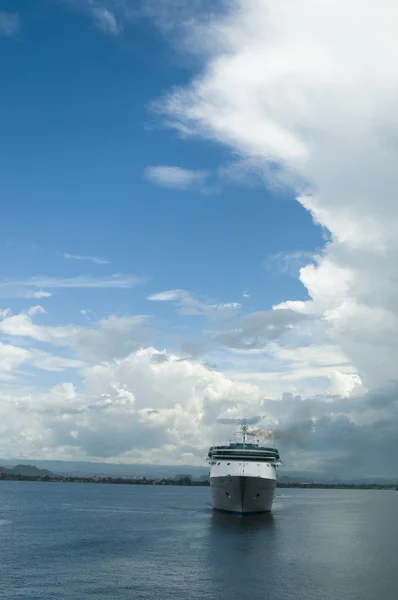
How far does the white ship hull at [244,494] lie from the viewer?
125 m

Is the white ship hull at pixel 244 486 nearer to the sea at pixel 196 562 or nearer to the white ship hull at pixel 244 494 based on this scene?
the white ship hull at pixel 244 494

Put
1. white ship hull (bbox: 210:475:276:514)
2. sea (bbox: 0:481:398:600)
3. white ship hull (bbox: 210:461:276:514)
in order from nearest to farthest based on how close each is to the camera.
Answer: sea (bbox: 0:481:398:600)
white ship hull (bbox: 210:475:276:514)
white ship hull (bbox: 210:461:276:514)

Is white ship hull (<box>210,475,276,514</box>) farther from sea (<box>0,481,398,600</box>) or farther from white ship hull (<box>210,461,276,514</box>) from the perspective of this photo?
sea (<box>0,481,398,600</box>)

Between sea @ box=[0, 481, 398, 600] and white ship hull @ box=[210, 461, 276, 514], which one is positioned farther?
white ship hull @ box=[210, 461, 276, 514]

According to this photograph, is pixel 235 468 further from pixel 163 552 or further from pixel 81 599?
pixel 81 599

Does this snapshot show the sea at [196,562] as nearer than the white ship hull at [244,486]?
Yes

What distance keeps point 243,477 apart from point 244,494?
4131 mm

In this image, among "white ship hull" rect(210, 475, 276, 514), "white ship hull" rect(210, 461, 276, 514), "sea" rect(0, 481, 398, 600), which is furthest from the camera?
"white ship hull" rect(210, 461, 276, 514)

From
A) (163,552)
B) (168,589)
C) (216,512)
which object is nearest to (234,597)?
→ (168,589)

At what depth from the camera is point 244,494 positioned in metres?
124

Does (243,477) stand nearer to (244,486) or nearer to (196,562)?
(244,486)

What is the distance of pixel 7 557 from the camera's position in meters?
76.1

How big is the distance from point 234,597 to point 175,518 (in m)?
91.4

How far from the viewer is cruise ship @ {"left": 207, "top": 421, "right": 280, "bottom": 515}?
4948 inches
